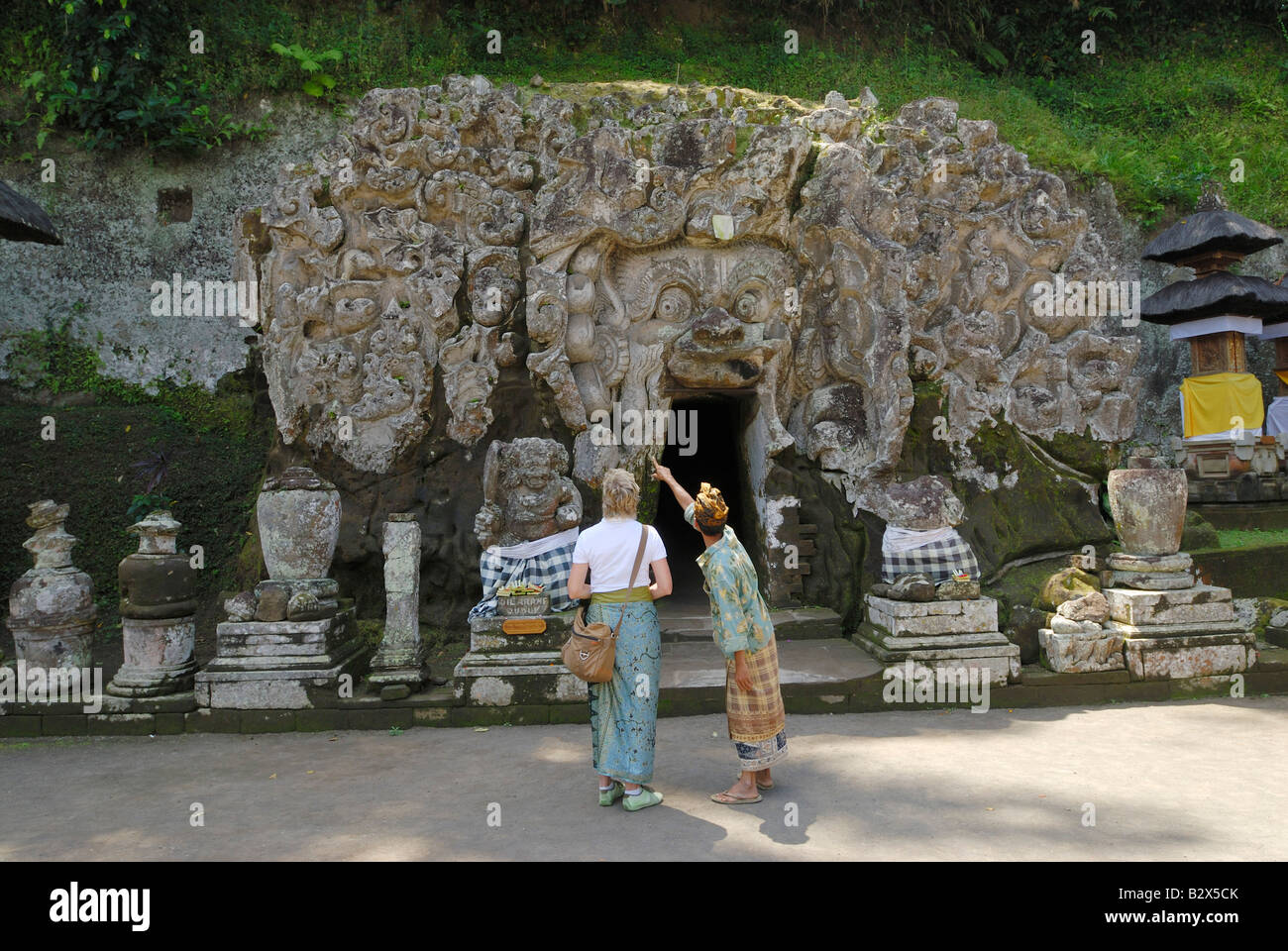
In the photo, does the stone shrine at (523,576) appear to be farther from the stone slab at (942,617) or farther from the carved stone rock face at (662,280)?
the stone slab at (942,617)

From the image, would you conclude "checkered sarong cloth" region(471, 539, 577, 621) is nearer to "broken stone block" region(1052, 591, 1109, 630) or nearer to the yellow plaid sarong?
the yellow plaid sarong

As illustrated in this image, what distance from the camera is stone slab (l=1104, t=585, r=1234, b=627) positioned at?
6832 mm

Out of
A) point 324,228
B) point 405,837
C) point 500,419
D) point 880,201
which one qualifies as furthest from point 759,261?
point 405,837

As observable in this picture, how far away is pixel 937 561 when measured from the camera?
7.26m

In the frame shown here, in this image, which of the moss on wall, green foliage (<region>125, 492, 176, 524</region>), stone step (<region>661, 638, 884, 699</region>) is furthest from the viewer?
green foliage (<region>125, 492, 176, 524</region>)

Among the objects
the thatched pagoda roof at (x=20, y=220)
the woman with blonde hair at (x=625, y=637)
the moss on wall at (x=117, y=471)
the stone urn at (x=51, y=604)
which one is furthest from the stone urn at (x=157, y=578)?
the woman with blonde hair at (x=625, y=637)

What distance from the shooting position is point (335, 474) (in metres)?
8.68

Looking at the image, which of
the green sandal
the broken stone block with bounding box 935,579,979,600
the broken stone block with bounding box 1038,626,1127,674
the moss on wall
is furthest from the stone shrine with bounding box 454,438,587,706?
the moss on wall

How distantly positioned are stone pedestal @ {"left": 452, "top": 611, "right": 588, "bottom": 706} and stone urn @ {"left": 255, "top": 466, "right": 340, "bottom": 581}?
1.48 metres

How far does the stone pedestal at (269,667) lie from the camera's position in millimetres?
6406

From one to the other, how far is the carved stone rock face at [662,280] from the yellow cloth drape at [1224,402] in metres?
3.94

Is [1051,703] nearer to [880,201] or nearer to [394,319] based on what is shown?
[880,201]

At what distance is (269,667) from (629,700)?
3369 mm

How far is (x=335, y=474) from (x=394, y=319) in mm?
1638
